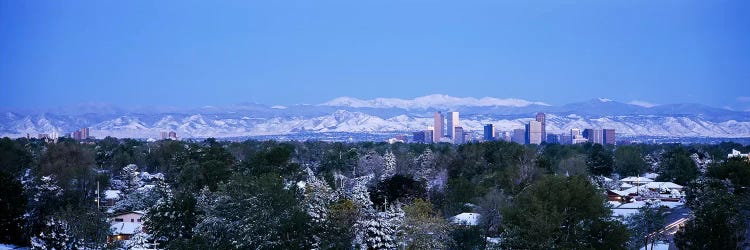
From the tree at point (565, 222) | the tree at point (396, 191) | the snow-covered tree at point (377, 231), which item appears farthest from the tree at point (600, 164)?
the tree at point (565, 222)

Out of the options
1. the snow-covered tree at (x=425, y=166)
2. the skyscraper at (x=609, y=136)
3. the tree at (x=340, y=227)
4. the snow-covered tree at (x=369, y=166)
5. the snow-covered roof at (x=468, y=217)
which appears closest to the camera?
the tree at (x=340, y=227)

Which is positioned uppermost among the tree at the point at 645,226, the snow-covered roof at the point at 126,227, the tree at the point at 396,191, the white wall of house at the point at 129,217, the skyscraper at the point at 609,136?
the skyscraper at the point at 609,136

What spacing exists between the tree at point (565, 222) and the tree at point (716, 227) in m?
2.46

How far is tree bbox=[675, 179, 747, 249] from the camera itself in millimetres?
25188

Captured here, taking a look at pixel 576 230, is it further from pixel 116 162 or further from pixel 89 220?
pixel 116 162

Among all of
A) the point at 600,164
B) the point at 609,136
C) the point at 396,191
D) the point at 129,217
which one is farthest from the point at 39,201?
the point at 609,136

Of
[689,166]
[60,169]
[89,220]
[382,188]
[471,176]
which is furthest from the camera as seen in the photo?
[689,166]

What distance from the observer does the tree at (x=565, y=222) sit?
78.5ft

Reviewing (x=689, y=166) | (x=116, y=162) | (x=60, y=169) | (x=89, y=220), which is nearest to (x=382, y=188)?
(x=89, y=220)

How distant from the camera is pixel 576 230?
965 inches

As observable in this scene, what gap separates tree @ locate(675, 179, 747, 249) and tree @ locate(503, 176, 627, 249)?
246 centimetres

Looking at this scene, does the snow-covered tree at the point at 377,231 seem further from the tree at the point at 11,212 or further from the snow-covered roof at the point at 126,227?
the tree at the point at 11,212

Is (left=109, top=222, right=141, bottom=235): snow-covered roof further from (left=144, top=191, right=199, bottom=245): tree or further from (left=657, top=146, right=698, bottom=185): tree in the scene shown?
(left=657, top=146, right=698, bottom=185): tree

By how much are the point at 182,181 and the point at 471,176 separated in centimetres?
2291
